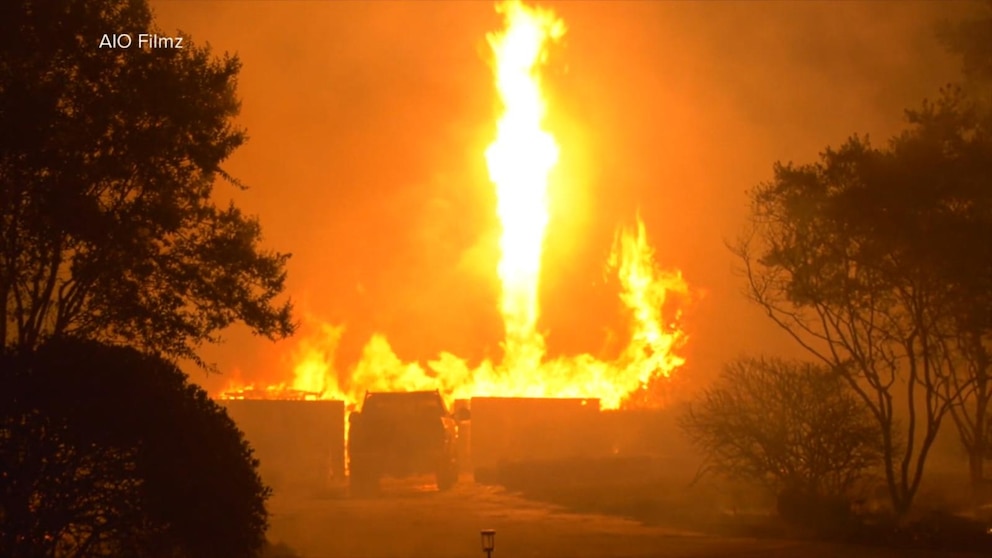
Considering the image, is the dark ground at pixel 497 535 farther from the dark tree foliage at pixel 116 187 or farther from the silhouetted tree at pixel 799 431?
the dark tree foliage at pixel 116 187

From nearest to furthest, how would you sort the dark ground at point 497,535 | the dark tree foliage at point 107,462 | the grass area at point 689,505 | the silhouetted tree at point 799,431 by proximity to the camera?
1. the dark tree foliage at point 107,462
2. the dark ground at point 497,535
3. the grass area at point 689,505
4. the silhouetted tree at point 799,431

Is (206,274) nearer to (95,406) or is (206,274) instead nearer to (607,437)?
(95,406)

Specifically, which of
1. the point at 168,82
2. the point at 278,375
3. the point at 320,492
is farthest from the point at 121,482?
the point at 278,375

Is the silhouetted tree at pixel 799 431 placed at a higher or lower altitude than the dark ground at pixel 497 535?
higher

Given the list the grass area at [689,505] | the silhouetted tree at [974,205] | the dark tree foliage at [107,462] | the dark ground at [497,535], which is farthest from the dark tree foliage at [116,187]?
the silhouetted tree at [974,205]

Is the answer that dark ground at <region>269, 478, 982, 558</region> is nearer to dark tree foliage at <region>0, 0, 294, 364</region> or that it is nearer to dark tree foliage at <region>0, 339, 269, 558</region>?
dark tree foliage at <region>0, 0, 294, 364</region>

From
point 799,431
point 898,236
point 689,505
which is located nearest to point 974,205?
point 898,236

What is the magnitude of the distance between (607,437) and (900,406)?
74.8ft

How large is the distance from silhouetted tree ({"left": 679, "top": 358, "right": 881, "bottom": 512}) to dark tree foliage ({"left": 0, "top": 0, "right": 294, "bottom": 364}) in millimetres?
16556

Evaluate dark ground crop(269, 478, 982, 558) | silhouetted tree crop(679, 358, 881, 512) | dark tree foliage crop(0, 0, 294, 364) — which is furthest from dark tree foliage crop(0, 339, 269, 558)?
silhouetted tree crop(679, 358, 881, 512)

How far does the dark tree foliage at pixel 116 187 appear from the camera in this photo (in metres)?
15.4

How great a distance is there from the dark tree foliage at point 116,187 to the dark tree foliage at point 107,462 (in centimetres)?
266

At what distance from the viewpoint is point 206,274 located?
17.9 meters

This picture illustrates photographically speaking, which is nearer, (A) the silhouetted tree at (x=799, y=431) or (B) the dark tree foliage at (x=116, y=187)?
(B) the dark tree foliage at (x=116, y=187)
